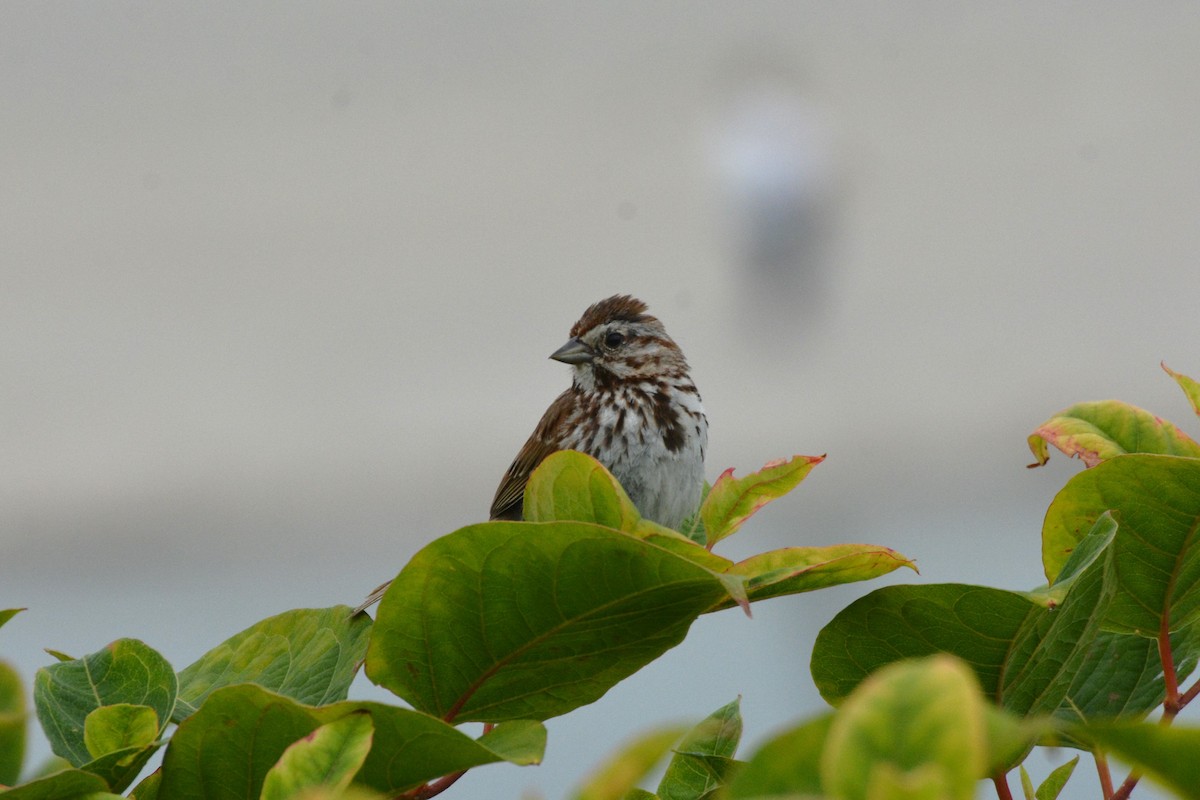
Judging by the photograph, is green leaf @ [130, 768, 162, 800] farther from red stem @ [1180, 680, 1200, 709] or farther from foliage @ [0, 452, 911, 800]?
red stem @ [1180, 680, 1200, 709]

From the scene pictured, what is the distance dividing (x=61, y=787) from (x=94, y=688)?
18 centimetres

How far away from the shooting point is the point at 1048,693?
0.86 m

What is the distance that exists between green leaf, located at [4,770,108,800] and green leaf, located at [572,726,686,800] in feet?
1.04

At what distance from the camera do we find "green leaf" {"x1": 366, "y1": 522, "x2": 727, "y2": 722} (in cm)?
74

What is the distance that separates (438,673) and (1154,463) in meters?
0.48

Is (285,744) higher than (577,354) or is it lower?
lower

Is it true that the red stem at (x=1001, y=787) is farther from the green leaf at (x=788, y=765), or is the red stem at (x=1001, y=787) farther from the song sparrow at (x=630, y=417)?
the song sparrow at (x=630, y=417)

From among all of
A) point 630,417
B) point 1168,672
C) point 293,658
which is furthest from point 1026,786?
point 630,417

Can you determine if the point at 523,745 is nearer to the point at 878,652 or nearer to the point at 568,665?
the point at 568,665

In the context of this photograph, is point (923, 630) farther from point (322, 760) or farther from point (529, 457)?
point (529, 457)

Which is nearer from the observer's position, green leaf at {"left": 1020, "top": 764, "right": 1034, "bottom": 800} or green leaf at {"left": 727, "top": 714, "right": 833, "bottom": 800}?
green leaf at {"left": 727, "top": 714, "right": 833, "bottom": 800}

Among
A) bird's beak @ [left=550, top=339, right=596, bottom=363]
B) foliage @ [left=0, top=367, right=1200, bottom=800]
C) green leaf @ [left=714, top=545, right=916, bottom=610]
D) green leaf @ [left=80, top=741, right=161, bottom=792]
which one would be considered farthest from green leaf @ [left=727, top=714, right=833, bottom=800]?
bird's beak @ [left=550, top=339, right=596, bottom=363]

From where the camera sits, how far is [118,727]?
767mm

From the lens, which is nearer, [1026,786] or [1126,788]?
[1126,788]
